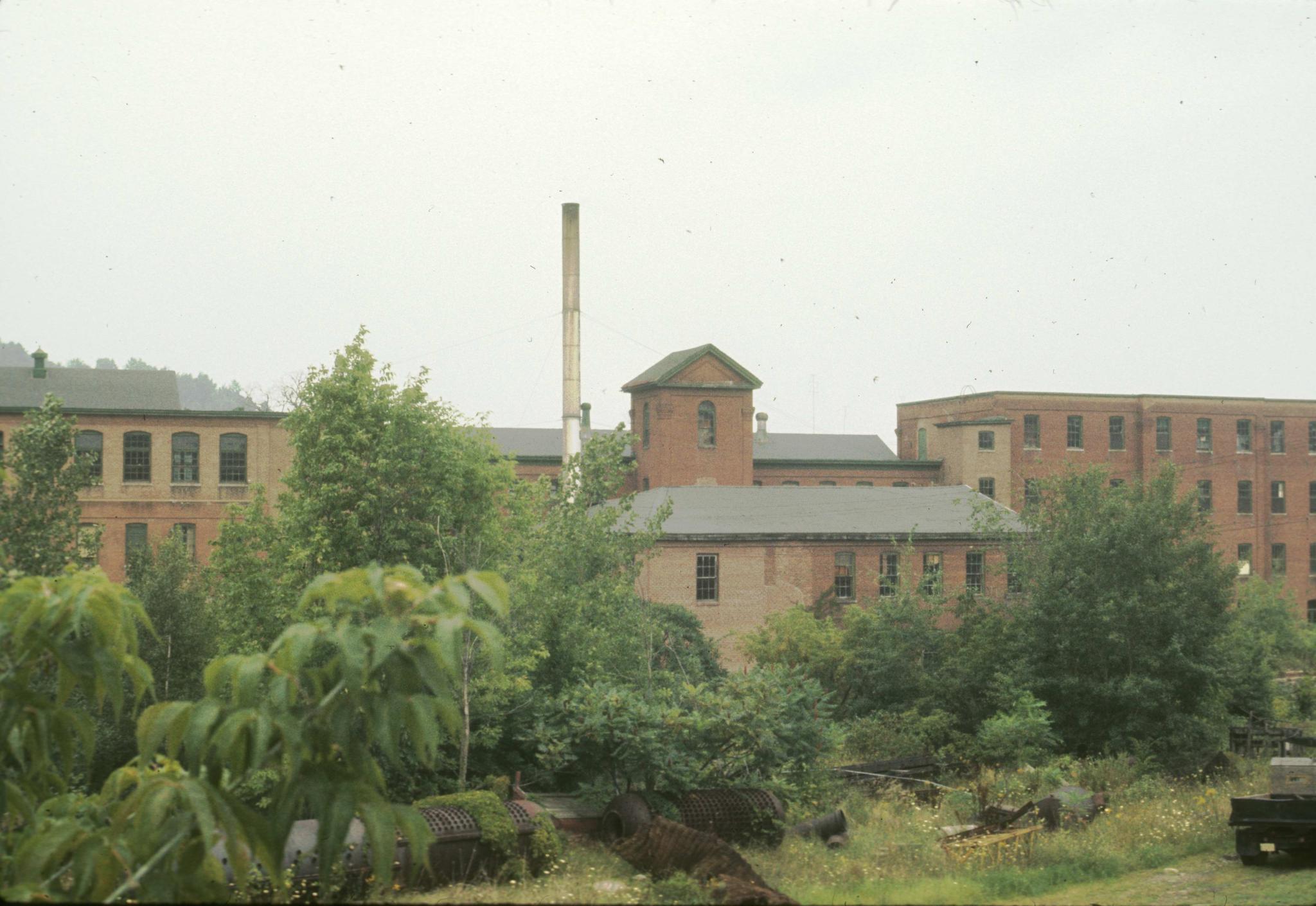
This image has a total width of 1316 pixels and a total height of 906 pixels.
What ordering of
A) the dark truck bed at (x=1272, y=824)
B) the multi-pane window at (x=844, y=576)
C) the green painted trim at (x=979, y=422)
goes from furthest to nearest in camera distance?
the green painted trim at (x=979, y=422)
the multi-pane window at (x=844, y=576)
the dark truck bed at (x=1272, y=824)

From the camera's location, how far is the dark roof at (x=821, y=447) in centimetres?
7538

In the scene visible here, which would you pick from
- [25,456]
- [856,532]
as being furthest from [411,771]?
[856,532]

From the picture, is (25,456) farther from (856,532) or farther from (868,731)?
(856,532)

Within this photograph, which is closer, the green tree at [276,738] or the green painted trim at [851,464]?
the green tree at [276,738]

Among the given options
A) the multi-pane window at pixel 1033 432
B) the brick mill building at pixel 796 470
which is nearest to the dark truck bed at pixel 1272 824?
the brick mill building at pixel 796 470

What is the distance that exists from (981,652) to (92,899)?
30249 millimetres

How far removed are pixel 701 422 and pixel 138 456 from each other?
95.6 feet

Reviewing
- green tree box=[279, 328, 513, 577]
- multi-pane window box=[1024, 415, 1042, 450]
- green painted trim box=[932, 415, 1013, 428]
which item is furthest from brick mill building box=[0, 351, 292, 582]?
multi-pane window box=[1024, 415, 1042, 450]

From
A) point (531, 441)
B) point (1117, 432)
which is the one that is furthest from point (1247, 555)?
point (531, 441)

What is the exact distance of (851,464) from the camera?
73.8 m

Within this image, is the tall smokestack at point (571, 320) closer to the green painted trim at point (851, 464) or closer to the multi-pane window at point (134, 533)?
the multi-pane window at point (134, 533)

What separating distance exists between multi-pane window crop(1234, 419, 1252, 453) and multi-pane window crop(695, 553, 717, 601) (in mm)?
43366

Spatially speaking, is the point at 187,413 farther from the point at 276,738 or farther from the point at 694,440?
the point at 276,738

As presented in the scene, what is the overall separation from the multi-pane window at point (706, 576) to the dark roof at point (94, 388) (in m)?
23.7
